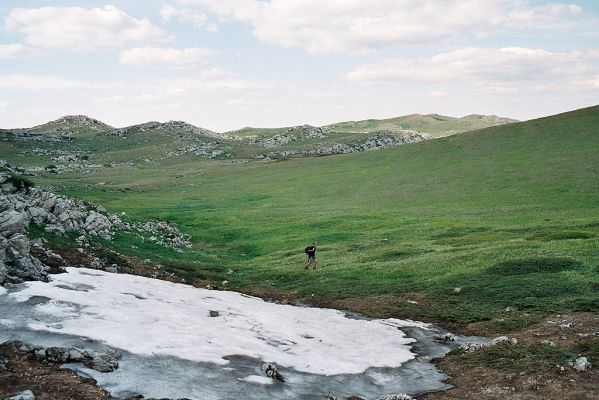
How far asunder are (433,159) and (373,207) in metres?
39.9

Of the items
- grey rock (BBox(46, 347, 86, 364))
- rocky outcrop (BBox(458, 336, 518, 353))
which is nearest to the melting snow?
grey rock (BBox(46, 347, 86, 364))

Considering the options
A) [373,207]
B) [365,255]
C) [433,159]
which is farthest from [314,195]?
[365,255]

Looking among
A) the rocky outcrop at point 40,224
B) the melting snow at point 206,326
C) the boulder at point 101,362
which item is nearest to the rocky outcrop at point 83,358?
the boulder at point 101,362

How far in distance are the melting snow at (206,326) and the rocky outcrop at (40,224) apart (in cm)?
141

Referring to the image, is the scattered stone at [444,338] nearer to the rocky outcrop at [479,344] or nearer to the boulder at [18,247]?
the rocky outcrop at [479,344]

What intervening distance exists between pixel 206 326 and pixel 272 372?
606 centimetres

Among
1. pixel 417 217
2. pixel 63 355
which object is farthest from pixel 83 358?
pixel 417 217

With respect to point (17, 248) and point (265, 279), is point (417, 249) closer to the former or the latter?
point (265, 279)

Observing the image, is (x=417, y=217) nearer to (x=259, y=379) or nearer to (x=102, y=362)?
(x=259, y=379)

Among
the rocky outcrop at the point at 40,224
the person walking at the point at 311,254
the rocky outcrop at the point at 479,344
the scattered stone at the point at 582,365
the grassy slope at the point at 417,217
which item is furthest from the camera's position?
the person walking at the point at 311,254

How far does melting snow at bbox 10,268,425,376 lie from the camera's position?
20844mm

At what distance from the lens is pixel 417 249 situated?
47.9 meters

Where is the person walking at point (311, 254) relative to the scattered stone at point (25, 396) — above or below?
below

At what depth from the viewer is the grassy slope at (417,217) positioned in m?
35.9
